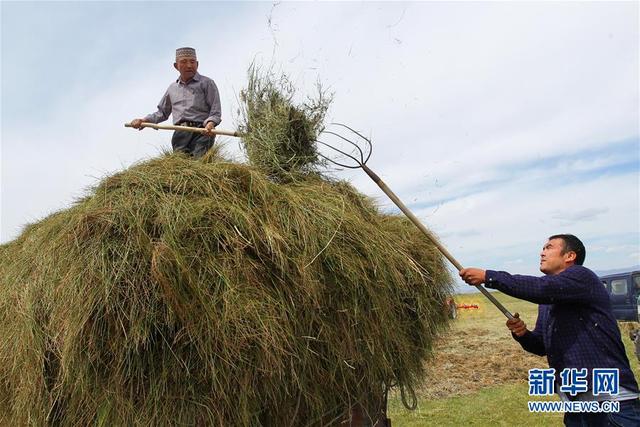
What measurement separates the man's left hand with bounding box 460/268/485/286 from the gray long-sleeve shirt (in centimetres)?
239

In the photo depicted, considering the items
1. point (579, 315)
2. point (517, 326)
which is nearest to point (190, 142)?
point (517, 326)

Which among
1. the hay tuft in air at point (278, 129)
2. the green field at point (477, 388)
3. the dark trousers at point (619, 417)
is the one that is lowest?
the green field at point (477, 388)

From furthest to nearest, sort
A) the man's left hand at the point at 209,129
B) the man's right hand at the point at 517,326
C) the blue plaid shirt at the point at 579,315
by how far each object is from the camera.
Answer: the man's left hand at the point at 209,129 < the man's right hand at the point at 517,326 < the blue plaid shirt at the point at 579,315

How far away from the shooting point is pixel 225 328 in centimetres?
202

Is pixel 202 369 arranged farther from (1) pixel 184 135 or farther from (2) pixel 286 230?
(1) pixel 184 135

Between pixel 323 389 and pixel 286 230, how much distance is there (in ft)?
2.44

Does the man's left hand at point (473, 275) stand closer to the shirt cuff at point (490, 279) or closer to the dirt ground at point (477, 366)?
the shirt cuff at point (490, 279)

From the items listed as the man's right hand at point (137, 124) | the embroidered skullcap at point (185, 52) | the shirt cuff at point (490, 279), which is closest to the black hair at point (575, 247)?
the shirt cuff at point (490, 279)

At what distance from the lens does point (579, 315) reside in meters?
2.80

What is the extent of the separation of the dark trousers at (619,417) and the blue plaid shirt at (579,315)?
90mm

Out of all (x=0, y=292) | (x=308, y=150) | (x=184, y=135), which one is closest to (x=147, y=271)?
(x=0, y=292)

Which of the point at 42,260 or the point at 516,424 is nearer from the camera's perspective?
the point at 42,260

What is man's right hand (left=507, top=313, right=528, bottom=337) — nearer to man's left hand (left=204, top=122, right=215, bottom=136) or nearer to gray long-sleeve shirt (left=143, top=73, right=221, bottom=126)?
man's left hand (left=204, top=122, right=215, bottom=136)

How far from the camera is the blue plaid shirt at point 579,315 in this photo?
8.84 feet
